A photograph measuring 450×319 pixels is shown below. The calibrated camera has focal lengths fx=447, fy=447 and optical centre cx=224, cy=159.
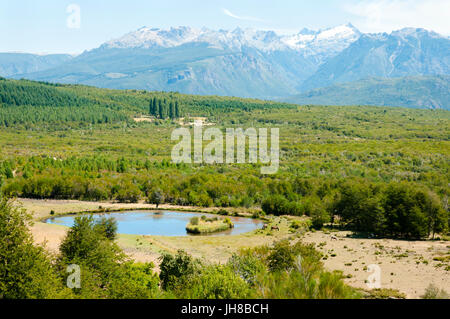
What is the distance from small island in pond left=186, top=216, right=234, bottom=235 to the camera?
6594 centimetres

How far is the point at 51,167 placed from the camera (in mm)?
102000

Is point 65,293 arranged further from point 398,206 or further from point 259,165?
point 259,165

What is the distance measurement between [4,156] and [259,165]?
2594 inches

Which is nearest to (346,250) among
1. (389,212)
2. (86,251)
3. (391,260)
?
(391,260)

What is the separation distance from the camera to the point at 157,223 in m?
70.8

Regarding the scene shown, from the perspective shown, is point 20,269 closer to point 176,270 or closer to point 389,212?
point 176,270

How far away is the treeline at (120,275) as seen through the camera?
760 inches

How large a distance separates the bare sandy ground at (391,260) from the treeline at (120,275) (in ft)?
Result: 21.2

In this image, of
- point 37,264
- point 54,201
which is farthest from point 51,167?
point 37,264

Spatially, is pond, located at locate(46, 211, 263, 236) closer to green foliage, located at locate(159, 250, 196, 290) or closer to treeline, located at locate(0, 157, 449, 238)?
treeline, located at locate(0, 157, 449, 238)

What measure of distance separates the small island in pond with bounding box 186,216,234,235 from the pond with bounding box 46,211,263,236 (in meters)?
1.06

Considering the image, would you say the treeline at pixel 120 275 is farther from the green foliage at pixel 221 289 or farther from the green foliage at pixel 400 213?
the green foliage at pixel 400 213

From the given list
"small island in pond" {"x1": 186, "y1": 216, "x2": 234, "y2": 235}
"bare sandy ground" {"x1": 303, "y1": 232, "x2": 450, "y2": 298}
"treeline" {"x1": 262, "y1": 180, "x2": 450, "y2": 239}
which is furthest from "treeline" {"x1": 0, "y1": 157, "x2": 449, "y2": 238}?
"small island in pond" {"x1": 186, "y1": 216, "x2": 234, "y2": 235}
